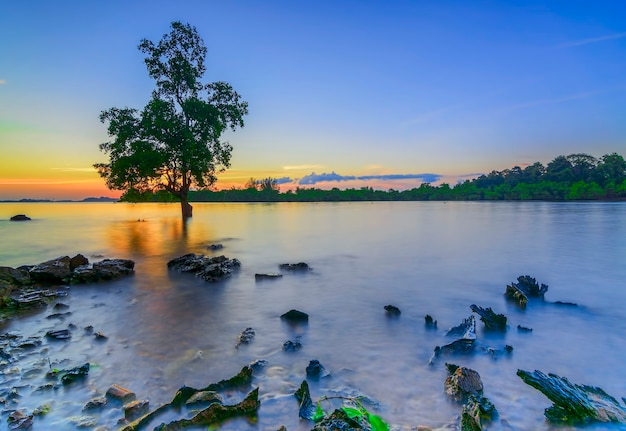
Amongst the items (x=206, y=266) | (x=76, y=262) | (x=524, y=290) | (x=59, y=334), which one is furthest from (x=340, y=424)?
(x=76, y=262)

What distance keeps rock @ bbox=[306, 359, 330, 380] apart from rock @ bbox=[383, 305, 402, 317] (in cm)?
292

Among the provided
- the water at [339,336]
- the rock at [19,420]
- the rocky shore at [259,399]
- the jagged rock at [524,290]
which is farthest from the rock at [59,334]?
the jagged rock at [524,290]

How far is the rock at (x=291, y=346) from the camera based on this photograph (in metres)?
5.19

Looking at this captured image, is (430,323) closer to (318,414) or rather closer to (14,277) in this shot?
(318,414)

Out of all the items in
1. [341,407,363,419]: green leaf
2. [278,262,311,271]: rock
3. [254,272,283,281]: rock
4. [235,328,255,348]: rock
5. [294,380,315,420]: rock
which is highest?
[341,407,363,419]: green leaf

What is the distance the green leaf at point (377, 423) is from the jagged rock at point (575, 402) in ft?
5.75

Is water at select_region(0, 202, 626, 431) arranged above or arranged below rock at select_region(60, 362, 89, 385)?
below

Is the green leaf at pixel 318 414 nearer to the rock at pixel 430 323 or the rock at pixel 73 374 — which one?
the rock at pixel 73 374

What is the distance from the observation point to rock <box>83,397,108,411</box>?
3611mm

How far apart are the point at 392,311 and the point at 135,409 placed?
507 cm

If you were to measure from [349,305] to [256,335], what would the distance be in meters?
2.69

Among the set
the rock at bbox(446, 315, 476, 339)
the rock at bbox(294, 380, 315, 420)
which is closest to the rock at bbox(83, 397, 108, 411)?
the rock at bbox(294, 380, 315, 420)

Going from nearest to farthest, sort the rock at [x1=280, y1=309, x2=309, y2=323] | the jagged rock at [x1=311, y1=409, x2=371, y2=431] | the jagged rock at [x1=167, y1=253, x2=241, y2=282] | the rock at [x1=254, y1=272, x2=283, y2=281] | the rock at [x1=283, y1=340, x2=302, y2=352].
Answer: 1. the jagged rock at [x1=311, y1=409, x2=371, y2=431]
2. the rock at [x1=283, y1=340, x2=302, y2=352]
3. the rock at [x1=280, y1=309, x2=309, y2=323]
4. the jagged rock at [x1=167, y1=253, x2=241, y2=282]
5. the rock at [x1=254, y1=272, x2=283, y2=281]

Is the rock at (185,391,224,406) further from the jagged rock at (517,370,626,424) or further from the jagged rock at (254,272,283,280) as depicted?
the jagged rock at (254,272,283,280)
